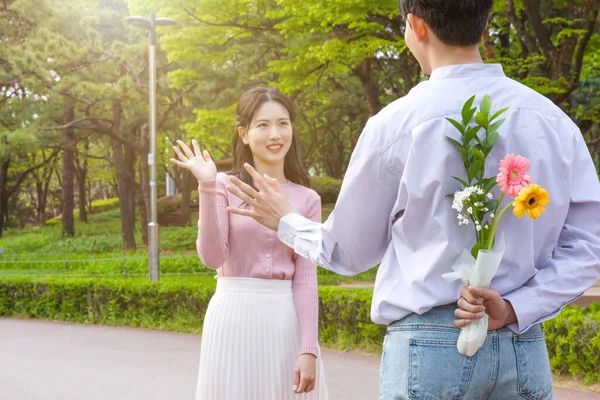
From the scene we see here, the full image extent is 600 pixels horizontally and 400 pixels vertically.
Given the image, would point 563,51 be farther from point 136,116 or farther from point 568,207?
point 136,116

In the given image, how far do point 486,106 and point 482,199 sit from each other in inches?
7.9

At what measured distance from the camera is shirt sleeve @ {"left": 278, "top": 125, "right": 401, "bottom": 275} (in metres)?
1.75

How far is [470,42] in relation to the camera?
1.79m

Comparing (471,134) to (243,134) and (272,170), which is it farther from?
(243,134)

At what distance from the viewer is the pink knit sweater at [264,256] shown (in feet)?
9.38

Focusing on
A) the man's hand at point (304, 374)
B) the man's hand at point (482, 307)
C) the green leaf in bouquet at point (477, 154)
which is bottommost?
the man's hand at point (304, 374)

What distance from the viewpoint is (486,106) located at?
5.51 ft

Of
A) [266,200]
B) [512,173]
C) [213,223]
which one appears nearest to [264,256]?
[213,223]

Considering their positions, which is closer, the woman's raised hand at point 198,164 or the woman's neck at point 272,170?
the woman's raised hand at point 198,164

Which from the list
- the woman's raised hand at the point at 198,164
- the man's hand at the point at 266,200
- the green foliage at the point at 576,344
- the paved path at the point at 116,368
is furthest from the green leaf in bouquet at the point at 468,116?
the green foliage at the point at 576,344

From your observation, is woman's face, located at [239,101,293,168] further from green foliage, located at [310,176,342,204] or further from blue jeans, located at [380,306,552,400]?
green foliage, located at [310,176,342,204]

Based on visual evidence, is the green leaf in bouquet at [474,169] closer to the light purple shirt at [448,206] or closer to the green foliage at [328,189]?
the light purple shirt at [448,206]

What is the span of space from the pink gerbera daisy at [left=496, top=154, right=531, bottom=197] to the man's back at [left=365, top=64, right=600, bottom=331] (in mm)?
88

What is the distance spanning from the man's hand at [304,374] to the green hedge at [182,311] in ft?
14.5
